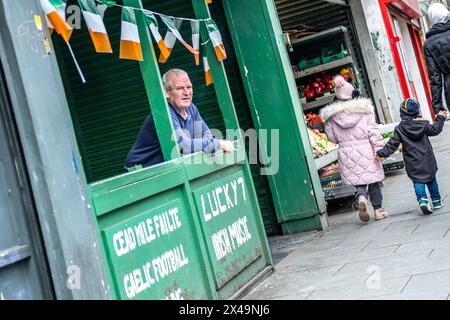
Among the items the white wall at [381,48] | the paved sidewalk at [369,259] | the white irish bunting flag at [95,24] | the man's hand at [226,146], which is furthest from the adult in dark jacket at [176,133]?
the white wall at [381,48]

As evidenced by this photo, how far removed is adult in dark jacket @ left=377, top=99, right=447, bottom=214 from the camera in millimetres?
8234

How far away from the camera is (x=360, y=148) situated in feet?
28.1

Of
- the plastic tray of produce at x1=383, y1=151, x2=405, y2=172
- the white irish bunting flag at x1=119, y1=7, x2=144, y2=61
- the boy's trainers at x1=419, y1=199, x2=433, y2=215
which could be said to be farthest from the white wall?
the white irish bunting flag at x1=119, y1=7, x2=144, y2=61

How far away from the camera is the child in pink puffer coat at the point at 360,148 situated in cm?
855

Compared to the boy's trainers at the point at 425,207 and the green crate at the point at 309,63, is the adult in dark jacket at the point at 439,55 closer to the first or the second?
A: the boy's trainers at the point at 425,207

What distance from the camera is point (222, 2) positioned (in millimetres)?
8727

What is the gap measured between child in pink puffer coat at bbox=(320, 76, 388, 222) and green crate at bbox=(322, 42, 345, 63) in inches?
148

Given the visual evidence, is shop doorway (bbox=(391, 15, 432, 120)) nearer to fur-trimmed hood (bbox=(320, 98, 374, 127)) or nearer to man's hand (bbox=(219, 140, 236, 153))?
fur-trimmed hood (bbox=(320, 98, 374, 127))

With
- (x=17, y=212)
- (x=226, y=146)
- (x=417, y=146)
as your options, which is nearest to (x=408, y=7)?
(x=417, y=146)

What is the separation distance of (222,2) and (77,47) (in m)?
1.81

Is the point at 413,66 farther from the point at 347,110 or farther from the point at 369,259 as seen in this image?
the point at 369,259

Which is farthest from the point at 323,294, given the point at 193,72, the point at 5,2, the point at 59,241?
the point at 193,72

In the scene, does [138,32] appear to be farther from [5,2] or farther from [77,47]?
[77,47]

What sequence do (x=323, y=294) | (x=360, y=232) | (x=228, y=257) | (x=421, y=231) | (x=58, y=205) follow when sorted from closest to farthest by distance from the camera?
1. (x=58, y=205)
2. (x=323, y=294)
3. (x=228, y=257)
4. (x=421, y=231)
5. (x=360, y=232)
